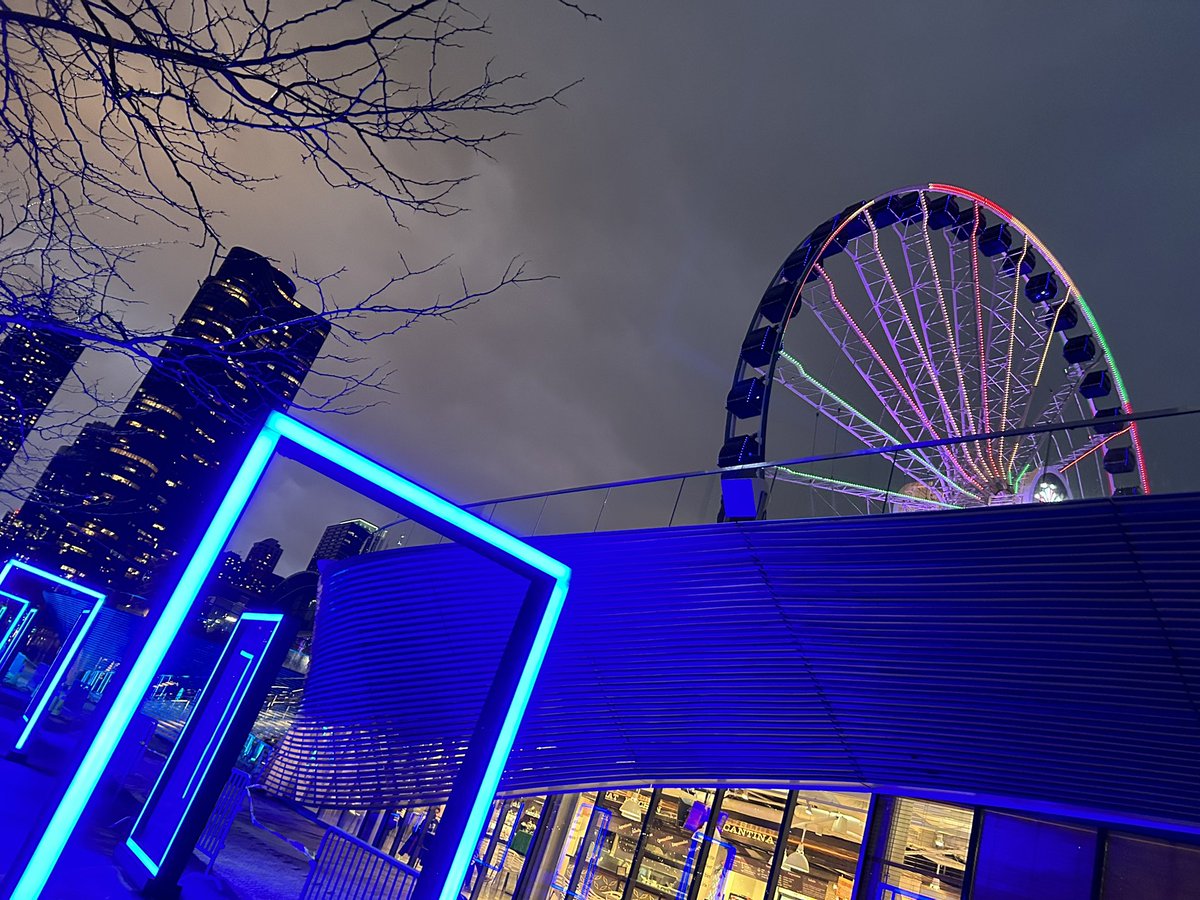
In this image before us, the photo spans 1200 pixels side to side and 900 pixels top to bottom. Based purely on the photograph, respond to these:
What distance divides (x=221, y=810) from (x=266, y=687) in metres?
4.05

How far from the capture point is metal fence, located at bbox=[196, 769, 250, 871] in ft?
31.1

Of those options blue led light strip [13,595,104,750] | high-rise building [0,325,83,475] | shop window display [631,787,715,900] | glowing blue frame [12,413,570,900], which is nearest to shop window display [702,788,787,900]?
shop window display [631,787,715,900]

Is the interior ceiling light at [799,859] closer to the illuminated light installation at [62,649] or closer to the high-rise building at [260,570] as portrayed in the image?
the illuminated light installation at [62,649]

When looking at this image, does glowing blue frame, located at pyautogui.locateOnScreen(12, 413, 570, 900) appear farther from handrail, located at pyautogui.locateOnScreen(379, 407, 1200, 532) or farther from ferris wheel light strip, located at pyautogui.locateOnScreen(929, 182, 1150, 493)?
ferris wheel light strip, located at pyautogui.locateOnScreen(929, 182, 1150, 493)

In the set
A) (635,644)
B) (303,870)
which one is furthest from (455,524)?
(303,870)

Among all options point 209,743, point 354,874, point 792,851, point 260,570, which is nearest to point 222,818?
point 354,874

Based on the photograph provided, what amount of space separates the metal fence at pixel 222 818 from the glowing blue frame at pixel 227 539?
6.39 metres

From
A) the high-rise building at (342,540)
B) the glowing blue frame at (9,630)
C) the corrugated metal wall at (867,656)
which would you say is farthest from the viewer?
the high-rise building at (342,540)

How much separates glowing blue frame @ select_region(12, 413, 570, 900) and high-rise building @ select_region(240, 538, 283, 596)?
173m

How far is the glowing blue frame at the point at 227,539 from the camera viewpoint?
328cm

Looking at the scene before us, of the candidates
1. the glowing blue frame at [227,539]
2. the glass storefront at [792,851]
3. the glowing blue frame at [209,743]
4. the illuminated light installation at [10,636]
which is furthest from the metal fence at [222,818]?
the illuminated light installation at [10,636]

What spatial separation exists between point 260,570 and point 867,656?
577 feet

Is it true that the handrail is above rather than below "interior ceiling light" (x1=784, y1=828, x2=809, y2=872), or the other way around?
above

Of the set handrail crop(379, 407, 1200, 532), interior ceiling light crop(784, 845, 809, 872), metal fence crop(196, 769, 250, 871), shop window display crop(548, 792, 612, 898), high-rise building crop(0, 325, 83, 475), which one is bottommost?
metal fence crop(196, 769, 250, 871)
